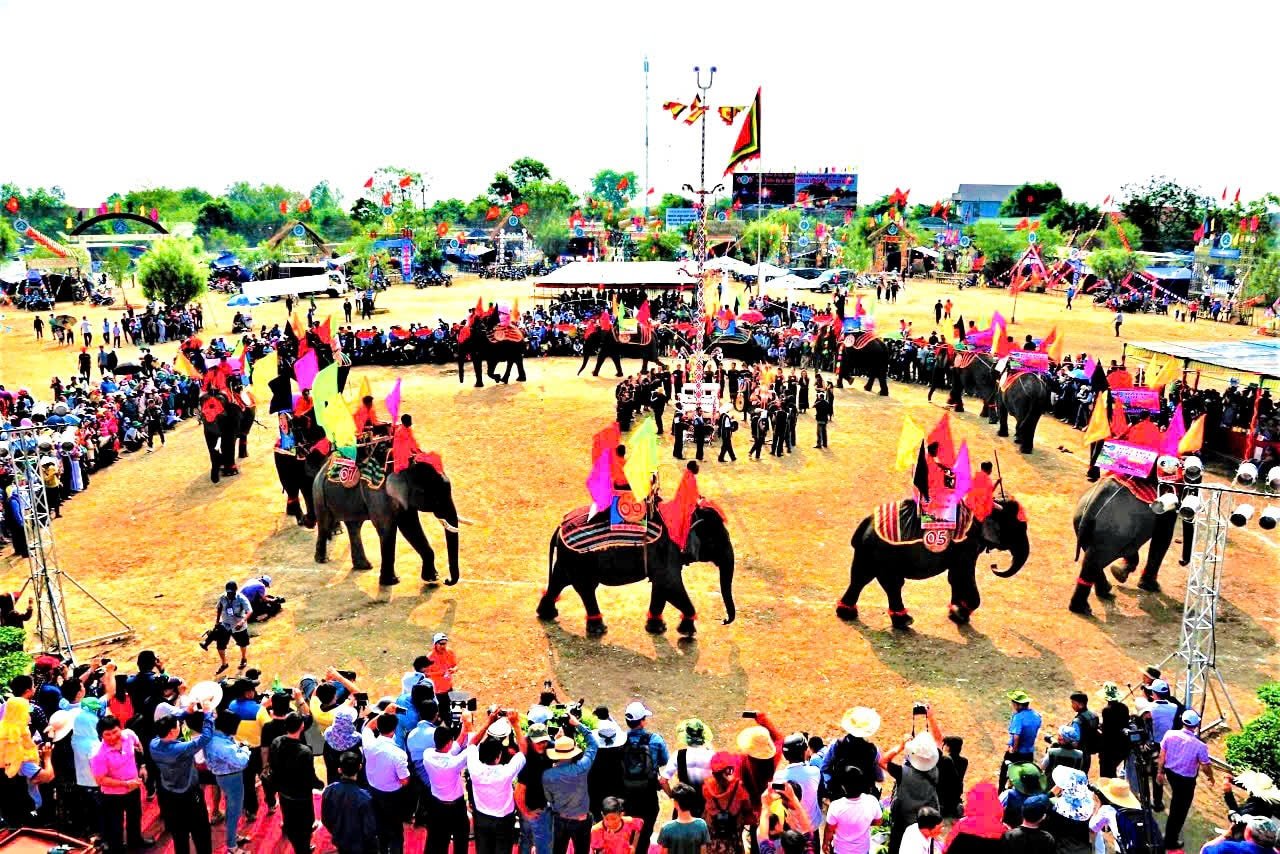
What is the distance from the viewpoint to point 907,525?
32.4 feet

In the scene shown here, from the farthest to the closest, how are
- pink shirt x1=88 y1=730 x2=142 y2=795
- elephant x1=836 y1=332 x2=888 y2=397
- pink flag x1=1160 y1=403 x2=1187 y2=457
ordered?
elephant x1=836 y1=332 x2=888 y2=397
pink flag x1=1160 y1=403 x2=1187 y2=457
pink shirt x1=88 y1=730 x2=142 y2=795

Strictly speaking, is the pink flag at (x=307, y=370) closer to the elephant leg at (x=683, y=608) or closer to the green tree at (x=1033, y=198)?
the elephant leg at (x=683, y=608)

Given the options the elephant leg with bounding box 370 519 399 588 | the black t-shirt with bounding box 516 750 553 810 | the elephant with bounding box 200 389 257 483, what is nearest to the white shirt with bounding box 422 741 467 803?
the black t-shirt with bounding box 516 750 553 810

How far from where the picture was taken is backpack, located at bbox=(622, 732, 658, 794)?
19.7ft

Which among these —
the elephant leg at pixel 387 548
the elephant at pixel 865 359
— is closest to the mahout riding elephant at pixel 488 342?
the elephant at pixel 865 359

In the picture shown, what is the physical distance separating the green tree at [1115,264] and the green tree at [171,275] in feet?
135

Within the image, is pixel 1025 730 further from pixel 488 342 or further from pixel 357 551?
pixel 488 342

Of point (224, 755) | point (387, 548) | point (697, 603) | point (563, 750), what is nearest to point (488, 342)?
point (387, 548)

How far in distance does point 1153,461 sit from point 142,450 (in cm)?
1686

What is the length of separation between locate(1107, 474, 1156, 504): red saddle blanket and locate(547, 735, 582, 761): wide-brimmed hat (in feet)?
25.7

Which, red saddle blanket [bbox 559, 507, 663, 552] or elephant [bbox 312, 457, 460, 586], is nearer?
red saddle blanket [bbox 559, 507, 663, 552]

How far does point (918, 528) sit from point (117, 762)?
24.6 ft

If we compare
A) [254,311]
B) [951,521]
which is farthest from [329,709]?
[254,311]

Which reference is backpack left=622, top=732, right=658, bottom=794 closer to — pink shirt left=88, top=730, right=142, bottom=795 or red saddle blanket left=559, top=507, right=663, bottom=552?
pink shirt left=88, top=730, right=142, bottom=795
